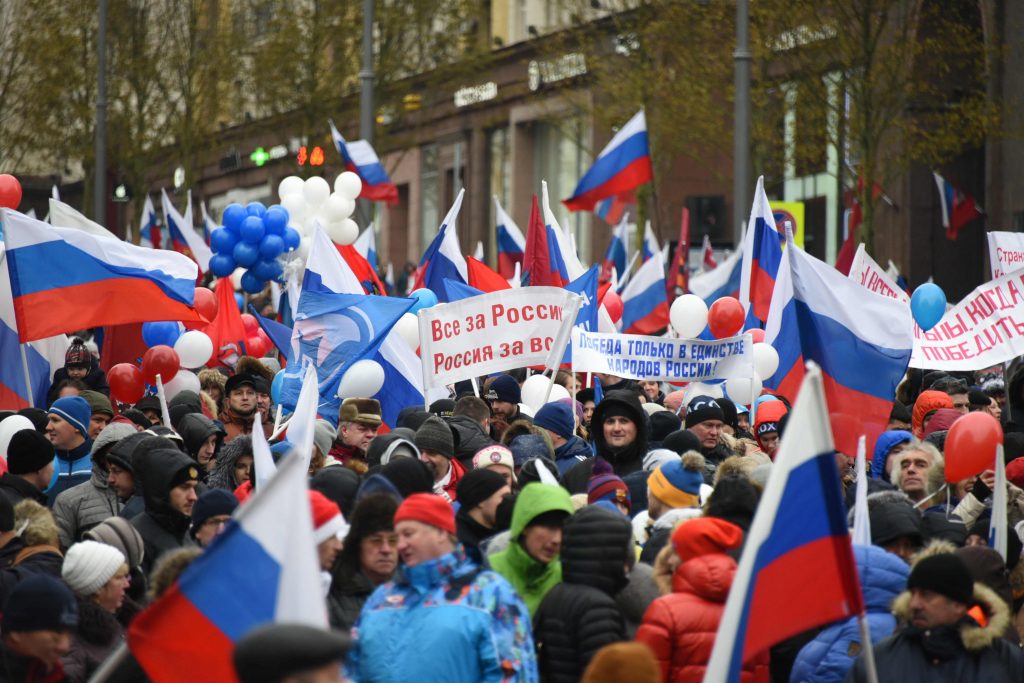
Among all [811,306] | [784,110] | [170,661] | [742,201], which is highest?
[784,110]

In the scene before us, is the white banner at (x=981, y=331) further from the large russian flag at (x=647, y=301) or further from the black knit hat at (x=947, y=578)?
the black knit hat at (x=947, y=578)

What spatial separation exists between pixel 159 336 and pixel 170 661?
10.3 metres

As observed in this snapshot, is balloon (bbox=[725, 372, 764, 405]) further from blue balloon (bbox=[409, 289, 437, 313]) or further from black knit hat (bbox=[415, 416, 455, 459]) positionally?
black knit hat (bbox=[415, 416, 455, 459])

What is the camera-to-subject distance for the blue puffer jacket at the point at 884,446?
33.0 ft

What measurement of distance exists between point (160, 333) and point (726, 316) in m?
4.77

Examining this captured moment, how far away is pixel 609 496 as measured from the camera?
316 inches

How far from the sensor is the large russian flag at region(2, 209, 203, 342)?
12.0 meters

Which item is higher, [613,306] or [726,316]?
[613,306]

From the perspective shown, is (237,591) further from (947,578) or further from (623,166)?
(623,166)

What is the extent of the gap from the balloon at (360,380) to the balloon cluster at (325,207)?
8.39 m

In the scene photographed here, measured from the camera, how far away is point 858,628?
6477 millimetres

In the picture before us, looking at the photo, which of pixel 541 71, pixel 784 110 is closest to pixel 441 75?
pixel 541 71

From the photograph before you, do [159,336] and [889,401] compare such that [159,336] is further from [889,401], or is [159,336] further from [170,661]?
[170,661]

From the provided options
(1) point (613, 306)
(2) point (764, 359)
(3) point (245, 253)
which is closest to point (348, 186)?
(3) point (245, 253)
